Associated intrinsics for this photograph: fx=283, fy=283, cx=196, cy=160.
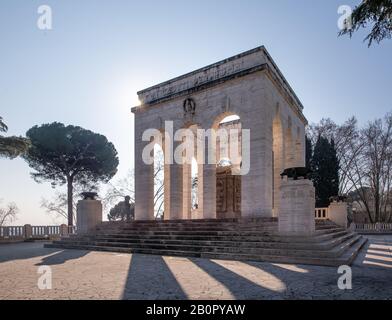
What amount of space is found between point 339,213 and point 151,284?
1735 centimetres

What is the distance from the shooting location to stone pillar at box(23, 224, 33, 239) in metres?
21.2

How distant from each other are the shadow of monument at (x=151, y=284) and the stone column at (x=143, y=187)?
10.0m

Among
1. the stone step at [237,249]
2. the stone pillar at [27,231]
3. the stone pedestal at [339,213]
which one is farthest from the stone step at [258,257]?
the stone pillar at [27,231]

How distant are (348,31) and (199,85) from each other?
34.0 feet

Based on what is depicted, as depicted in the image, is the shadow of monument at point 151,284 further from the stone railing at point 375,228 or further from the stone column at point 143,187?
the stone railing at point 375,228

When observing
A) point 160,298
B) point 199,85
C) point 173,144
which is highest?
point 199,85

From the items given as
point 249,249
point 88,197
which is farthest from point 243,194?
point 88,197

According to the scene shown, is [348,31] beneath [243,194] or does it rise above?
above

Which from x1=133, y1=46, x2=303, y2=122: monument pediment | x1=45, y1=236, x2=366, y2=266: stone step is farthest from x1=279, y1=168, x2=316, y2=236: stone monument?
x1=133, y1=46, x2=303, y2=122: monument pediment

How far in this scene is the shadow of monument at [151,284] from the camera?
541 cm

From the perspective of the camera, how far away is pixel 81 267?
866 cm

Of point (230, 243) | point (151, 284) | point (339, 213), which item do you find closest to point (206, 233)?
point (230, 243)
